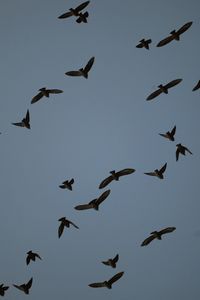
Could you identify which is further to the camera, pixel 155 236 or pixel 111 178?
pixel 155 236

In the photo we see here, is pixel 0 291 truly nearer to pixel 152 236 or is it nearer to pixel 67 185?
pixel 67 185

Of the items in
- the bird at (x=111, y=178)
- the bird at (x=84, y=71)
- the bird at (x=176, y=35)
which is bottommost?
the bird at (x=111, y=178)

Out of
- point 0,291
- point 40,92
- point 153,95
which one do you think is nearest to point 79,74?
point 40,92

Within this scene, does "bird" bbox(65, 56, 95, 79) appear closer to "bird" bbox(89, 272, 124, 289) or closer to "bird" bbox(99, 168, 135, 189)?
"bird" bbox(99, 168, 135, 189)

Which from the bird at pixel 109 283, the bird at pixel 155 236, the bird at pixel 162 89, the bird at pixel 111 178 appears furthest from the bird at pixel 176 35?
the bird at pixel 109 283

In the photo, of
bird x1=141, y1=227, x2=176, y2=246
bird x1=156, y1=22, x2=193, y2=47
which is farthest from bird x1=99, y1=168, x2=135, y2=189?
bird x1=156, y1=22, x2=193, y2=47

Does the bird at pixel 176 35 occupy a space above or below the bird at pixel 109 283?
above

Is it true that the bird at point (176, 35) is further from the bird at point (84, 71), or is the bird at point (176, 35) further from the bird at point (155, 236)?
the bird at point (155, 236)

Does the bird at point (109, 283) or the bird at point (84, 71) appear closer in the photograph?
the bird at point (84, 71)

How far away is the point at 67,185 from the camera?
1314 cm

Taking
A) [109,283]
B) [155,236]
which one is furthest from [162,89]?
[109,283]

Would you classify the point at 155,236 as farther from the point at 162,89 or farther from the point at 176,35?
the point at 176,35

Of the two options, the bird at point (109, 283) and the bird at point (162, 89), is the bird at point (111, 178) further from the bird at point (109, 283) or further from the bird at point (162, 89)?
the bird at point (109, 283)

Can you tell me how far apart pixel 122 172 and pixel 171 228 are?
239cm
